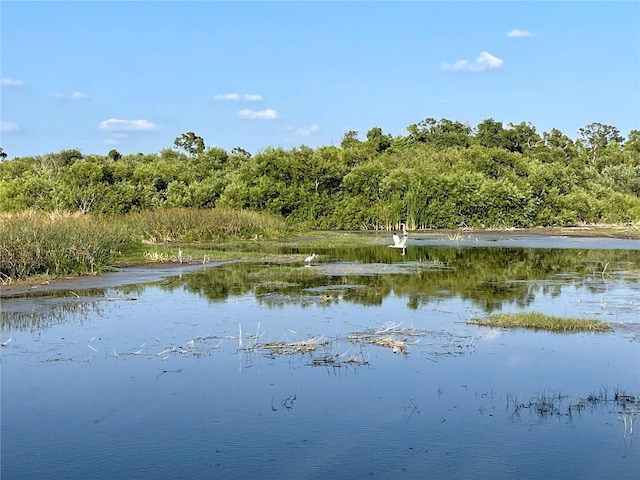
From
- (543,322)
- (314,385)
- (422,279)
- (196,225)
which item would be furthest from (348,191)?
(314,385)

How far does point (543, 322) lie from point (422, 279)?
7.88 meters

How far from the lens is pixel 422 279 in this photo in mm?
21234

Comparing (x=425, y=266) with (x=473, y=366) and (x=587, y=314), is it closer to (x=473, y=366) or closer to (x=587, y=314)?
(x=587, y=314)

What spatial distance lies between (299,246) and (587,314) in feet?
71.5

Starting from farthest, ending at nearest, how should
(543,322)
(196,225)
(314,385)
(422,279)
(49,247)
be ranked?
(196,225)
(422,279)
(49,247)
(543,322)
(314,385)

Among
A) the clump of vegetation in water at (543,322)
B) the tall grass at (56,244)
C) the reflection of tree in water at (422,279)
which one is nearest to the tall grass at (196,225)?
the tall grass at (56,244)

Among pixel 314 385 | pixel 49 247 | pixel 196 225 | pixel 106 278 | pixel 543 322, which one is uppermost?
pixel 196 225

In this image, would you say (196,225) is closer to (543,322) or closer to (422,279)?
(422,279)

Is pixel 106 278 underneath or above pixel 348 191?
underneath

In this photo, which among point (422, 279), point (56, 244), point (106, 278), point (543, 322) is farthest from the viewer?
point (422, 279)

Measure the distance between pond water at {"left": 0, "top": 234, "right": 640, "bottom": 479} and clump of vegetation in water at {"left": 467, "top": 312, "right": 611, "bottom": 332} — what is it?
408 millimetres

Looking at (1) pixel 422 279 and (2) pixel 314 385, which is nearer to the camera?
(2) pixel 314 385

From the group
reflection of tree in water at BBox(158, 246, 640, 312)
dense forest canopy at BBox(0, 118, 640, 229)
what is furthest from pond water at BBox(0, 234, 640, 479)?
dense forest canopy at BBox(0, 118, 640, 229)

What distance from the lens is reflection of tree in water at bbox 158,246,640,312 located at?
17.7 metres
